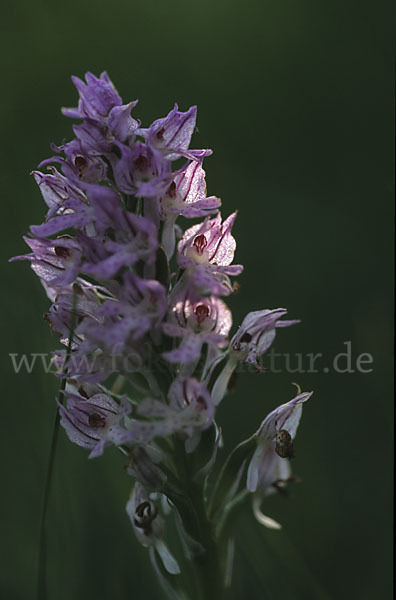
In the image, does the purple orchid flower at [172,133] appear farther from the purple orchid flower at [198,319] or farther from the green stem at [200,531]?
the green stem at [200,531]

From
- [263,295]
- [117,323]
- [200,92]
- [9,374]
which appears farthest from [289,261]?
[117,323]

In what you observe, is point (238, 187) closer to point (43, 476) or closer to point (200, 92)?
point (200, 92)

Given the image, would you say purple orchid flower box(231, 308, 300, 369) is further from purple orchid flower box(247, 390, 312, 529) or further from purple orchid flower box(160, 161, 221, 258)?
purple orchid flower box(160, 161, 221, 258)

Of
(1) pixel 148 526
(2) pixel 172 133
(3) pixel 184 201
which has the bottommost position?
(1) pixel 148 526

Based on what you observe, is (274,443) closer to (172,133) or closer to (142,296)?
(142,296)

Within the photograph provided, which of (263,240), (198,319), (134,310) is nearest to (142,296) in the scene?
(134,310)
